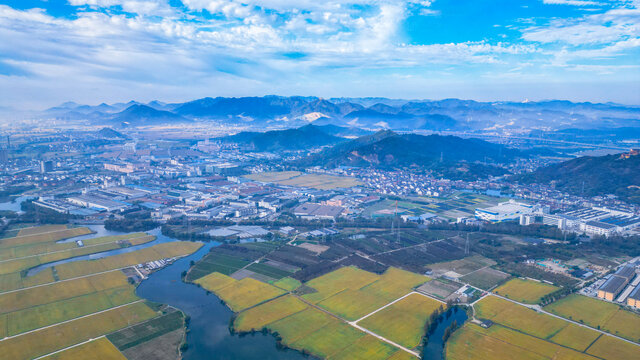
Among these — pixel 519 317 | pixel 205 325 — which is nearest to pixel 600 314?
pixel 519 317

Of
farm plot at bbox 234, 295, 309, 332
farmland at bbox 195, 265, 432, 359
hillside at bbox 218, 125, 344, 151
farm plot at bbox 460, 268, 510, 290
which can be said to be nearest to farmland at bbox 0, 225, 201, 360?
farm plot at bbox 234, 295, 309, 332

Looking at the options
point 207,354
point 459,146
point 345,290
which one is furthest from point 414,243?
point 459,146

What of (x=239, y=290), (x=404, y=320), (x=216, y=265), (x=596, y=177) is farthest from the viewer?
(x=596, y=177)

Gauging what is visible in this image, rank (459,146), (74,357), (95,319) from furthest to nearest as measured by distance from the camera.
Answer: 1. (459,146)
2. (95,319)
3. (74,357)

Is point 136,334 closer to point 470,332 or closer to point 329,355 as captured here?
point 329,355

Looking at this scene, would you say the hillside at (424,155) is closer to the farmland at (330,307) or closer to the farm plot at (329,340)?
the farmland at (330,307)

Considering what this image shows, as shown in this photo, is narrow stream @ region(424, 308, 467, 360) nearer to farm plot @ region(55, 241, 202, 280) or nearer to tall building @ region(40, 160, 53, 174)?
farm plot @ region(55, 241, 202, 280)

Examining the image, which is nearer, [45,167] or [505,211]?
[505,211]

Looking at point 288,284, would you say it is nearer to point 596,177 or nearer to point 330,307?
point 330,307
